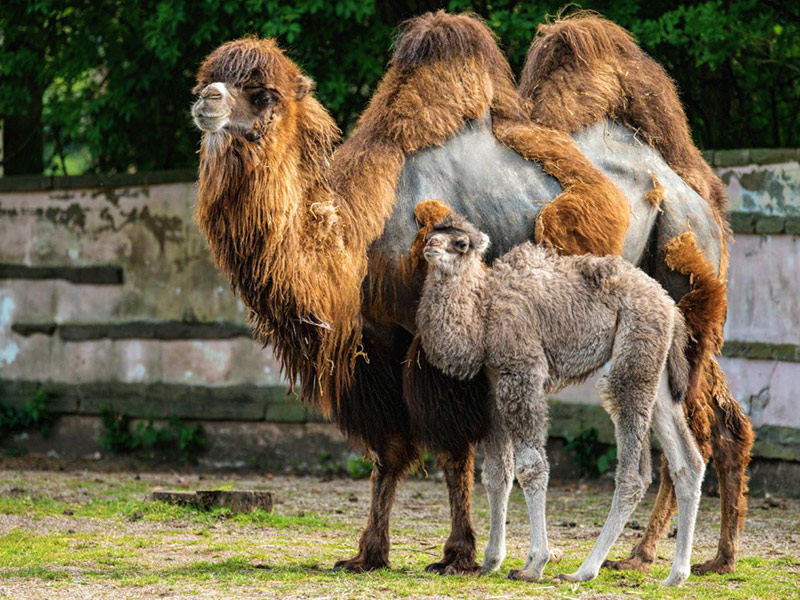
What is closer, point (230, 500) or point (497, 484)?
point (497, 484)

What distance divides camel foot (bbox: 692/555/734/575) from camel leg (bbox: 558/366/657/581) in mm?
925

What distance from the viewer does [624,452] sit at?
562cm

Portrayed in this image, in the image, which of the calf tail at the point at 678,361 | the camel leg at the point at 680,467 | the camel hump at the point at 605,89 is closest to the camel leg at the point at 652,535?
the camel leg at the point at 680,467

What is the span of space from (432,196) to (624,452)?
1572 mm

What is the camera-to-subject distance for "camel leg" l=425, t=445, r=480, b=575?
5.88m

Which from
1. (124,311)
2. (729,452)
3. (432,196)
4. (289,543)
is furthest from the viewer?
(124,311)

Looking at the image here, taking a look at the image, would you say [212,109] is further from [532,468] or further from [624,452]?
[624,452]

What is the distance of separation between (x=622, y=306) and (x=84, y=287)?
284 inches

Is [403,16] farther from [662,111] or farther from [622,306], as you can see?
[622,306]

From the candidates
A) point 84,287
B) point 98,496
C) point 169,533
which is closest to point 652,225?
point 169,533

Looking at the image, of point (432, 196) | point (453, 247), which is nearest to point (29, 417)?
point (432, 196)

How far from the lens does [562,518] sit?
27.8 ft

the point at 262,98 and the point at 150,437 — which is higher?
the point at 262,98

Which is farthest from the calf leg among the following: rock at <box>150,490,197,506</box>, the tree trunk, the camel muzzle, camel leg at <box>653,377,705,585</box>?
the tree trunk
